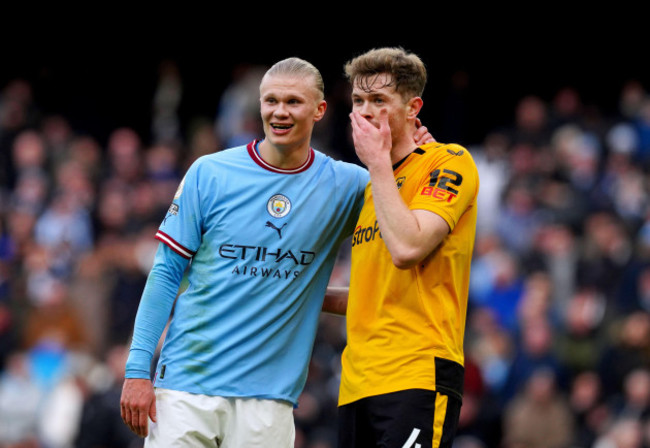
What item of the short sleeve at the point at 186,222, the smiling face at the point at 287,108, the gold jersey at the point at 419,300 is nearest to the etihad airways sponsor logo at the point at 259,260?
the short sleeve at the point at 186,222

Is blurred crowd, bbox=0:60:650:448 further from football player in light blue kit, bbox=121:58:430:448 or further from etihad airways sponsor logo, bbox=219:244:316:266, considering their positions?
etihad airways sponsor logo, bbox=219:244:316:266

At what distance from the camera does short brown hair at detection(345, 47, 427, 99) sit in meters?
5.41

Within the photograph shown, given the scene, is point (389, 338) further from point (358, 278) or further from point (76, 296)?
point (76, 296)

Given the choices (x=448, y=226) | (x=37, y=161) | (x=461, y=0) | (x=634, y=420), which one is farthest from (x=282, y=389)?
(x=461, y=0)

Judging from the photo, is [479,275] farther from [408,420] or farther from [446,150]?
[408,420]

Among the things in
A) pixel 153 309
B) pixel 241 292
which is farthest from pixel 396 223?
pixel 153 309

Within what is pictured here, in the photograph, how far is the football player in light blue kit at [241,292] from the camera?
5465 millimetres

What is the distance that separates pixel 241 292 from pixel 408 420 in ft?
3.41

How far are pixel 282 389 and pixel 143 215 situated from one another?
9182 mm

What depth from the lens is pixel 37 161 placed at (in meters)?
15.3

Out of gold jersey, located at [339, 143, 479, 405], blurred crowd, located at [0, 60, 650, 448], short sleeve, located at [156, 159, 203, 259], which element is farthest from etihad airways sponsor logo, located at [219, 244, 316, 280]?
blurred crowd, located at [0, 60, 650, 448]

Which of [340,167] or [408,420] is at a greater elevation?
[340,167]

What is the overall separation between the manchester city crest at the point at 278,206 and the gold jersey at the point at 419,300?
0.44 metres

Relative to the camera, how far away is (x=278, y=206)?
5.62 m
